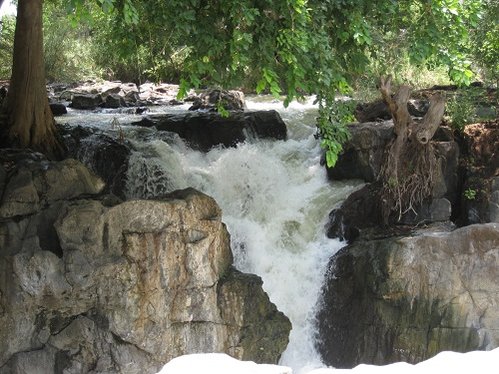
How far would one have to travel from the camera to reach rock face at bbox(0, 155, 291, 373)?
8.11 metres

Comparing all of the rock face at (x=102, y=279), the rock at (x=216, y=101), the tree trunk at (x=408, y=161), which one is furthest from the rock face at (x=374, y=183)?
the rock at (x=216, y=101)

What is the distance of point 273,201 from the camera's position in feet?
38.3

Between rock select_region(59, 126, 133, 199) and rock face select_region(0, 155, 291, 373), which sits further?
rock select_region(59, 126, 133, 199)

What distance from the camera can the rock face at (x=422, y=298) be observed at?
356 inches

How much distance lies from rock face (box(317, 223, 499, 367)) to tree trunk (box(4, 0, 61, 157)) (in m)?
5.71

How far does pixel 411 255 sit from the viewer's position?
9.29m

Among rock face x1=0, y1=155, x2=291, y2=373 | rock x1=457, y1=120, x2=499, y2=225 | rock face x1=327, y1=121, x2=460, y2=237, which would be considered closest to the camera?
rock face x1=0, y1=155, x2=291, y2=373

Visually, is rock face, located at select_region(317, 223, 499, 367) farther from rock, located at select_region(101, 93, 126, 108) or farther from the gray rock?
rock, located at select_region(101, 93, 126, 108)

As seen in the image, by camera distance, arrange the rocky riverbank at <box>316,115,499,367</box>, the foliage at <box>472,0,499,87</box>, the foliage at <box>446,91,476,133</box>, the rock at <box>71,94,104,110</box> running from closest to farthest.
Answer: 1. the rocky riverbank at <box>316,115,499,367</box>
2. the foliage at <box>472,0,499,87</box>
3. the foliage at <box>446,91,476,133</box>
4. the rock at <box>71,94,104,110</box>

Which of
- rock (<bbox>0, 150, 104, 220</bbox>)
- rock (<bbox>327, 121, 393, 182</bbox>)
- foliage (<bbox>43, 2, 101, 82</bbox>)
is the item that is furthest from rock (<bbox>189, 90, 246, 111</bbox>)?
foliage (<bbox>43, 2, 101, 82</bbox>)

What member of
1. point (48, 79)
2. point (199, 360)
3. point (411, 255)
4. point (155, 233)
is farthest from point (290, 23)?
point (48, 79)

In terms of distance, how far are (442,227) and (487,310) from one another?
1814 mm

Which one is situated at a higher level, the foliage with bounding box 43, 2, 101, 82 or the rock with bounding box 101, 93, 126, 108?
the foliage with bounding box 43, 2, 101, 82

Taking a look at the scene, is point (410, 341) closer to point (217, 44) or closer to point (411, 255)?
point (411, 255)
